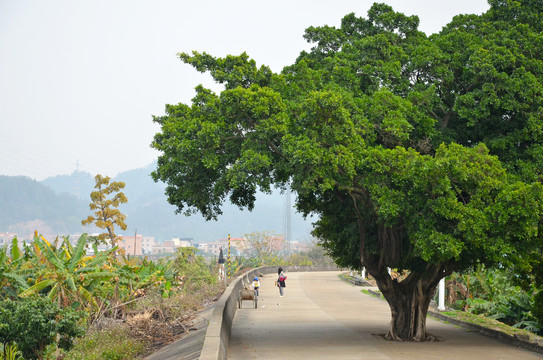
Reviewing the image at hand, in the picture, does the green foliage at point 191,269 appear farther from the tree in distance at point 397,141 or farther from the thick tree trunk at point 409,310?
the tree in distance at point 397,141

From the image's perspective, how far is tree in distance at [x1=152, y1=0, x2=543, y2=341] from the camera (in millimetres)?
13242

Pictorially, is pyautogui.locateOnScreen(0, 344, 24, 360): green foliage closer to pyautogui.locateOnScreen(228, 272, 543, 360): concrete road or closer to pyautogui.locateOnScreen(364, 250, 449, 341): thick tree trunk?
pyautogui.locateOnScreen(228, 272, 543, 360): concrete road

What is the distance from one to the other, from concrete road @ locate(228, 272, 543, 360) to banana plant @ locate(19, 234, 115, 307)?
412cm

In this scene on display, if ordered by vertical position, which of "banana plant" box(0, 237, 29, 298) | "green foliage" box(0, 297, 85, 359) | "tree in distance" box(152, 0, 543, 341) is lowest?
"green foliage" box(0, 297, 85, 359)

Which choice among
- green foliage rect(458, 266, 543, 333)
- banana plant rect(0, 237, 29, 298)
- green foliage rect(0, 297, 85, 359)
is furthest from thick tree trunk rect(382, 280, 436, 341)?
banana plant rect(0, 237, 29, 298)

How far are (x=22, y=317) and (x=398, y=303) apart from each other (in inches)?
367

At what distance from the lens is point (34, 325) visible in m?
12.2

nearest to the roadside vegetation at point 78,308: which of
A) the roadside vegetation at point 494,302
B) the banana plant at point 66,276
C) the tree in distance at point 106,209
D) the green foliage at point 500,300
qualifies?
the banana plant at point 66,276

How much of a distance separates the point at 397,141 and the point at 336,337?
6.09 m

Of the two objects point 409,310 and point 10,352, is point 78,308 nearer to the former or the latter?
point 10,352

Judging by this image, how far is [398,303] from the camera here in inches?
658

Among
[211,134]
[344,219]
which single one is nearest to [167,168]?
[211,134]

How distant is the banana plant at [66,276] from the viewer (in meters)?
16.0

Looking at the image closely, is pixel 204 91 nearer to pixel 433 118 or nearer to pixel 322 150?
pixel 322 150
